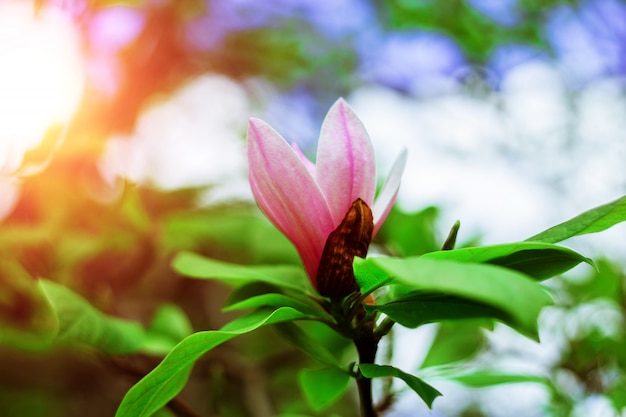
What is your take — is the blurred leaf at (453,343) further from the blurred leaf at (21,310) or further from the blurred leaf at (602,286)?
the blurred leaf at (21,310)

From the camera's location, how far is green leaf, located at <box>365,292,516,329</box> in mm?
321

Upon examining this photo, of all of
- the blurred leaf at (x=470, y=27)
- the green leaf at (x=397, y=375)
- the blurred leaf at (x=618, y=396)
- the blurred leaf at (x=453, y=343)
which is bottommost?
the blurred leaf at (x=618, y=396)

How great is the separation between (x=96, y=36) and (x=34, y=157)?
397mm

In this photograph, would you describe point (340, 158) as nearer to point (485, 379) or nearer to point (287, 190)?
point (287, 190)

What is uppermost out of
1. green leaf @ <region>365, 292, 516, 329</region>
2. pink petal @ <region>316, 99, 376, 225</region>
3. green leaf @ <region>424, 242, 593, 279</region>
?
pink petal @ <region>316, 99, 376, 225</region>

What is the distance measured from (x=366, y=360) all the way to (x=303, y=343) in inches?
1.8

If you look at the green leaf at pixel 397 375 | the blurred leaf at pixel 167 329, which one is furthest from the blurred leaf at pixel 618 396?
the blurred leaf at pixel 167 329

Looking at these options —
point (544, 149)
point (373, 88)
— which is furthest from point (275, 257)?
point (373, 88)

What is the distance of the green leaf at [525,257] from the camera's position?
1.07 ft

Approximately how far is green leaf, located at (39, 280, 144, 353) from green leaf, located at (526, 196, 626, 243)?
349 mm

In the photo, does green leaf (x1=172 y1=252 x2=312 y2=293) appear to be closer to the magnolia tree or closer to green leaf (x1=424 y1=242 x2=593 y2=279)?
the magnolia tree

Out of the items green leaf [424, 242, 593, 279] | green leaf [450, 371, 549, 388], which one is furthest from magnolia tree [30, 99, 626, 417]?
green leaf [450, 371, 549, 388]

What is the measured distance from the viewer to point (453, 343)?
62cm

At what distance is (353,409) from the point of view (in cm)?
135
